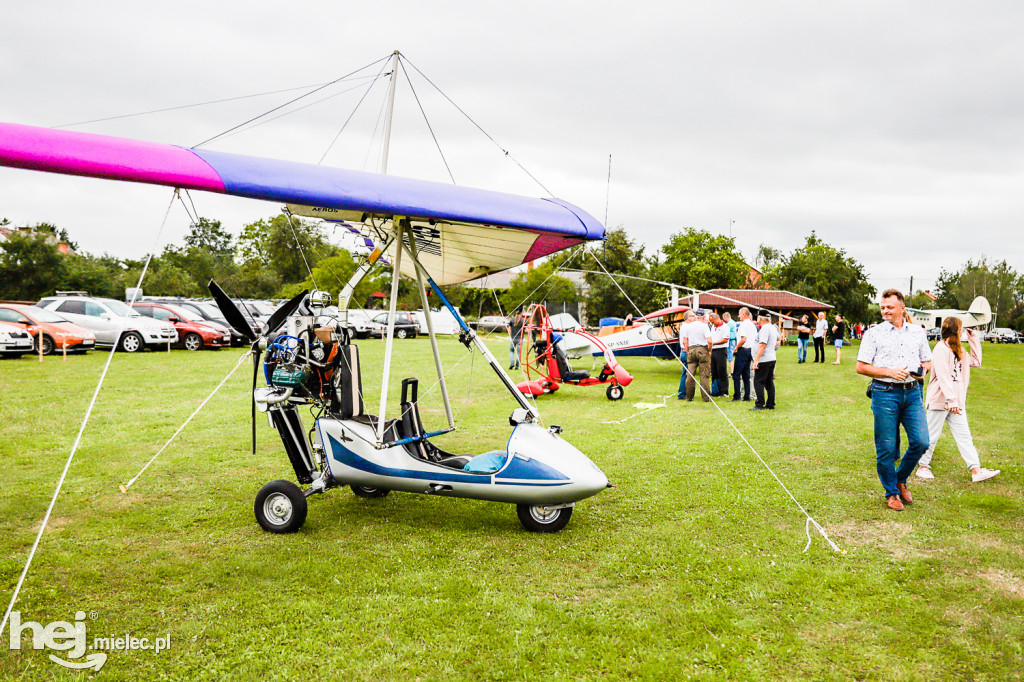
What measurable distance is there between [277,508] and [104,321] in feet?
55.1

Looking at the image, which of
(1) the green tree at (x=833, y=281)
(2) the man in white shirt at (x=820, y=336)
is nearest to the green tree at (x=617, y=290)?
(1) the green tree at (x=833, y=281)

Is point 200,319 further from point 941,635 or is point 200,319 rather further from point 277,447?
point 941,635

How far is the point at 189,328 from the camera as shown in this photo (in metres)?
20.0

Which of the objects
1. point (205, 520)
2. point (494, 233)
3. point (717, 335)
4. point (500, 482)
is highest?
point (494, 233)

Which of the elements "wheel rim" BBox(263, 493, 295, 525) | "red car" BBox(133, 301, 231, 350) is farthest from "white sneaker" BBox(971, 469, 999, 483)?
"red car" BBox(133, 301, 231, 350)

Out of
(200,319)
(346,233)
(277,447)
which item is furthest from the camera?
(200,319)

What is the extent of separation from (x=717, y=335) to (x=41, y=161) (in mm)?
11243

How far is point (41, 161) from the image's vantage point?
345 centimetres

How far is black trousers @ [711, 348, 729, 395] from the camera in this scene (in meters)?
12.4

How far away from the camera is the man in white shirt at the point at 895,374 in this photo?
523cm

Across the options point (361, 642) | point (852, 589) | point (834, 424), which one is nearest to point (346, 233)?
point (361, 642)

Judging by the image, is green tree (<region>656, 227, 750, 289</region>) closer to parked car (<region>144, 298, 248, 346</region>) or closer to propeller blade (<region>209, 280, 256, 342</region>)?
parked car (<region>144, 298, 248, 346</region>)

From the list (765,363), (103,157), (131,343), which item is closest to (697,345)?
(765,363)

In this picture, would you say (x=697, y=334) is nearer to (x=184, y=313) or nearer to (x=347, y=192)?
(x=347, y=192)
